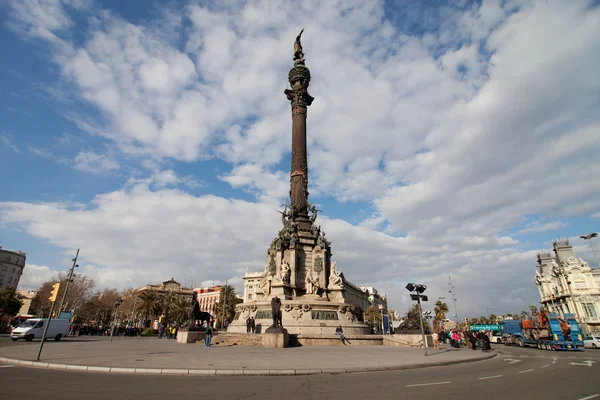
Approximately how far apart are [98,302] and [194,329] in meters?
62.3

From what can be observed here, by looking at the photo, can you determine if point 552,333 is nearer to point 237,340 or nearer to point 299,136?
point 237,340

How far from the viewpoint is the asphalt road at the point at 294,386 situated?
7043 mm

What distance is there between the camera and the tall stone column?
31844mm

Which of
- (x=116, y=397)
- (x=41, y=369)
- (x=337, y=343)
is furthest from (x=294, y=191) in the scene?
(x=116, y=397)

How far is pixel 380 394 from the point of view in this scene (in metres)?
7.35

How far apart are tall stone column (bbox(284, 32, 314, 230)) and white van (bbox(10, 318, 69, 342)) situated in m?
21.3

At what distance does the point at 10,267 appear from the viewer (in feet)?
281

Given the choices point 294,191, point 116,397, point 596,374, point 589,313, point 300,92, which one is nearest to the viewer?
point 116,397

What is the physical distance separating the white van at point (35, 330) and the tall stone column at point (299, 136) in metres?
21.3

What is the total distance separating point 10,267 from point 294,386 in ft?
364

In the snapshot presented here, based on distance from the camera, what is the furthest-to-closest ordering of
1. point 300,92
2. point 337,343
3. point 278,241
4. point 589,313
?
1. point 589,313
2. point 300,92
3. point 278,241
4. point 337,343

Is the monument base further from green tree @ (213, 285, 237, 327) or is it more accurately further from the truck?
green tree @ (213, 285, 237, 327)

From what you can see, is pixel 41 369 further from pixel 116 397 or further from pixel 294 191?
pixel 294 191

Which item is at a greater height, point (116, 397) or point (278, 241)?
point (278, 241)
